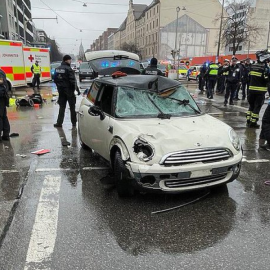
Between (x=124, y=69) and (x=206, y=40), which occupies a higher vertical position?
(x=206, y=40)

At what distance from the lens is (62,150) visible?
659cm

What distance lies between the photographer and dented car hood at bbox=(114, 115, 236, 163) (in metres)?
3.83

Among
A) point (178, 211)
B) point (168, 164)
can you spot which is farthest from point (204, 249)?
point (168, 164)

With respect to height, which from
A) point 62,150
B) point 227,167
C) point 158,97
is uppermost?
point 158,97

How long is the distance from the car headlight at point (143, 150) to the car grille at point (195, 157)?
0.19 m

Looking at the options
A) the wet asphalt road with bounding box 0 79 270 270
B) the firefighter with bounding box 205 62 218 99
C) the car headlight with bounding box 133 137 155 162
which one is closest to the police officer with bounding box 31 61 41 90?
the firefighter with bounding box 205 62 218 99

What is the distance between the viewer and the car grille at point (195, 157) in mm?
3717

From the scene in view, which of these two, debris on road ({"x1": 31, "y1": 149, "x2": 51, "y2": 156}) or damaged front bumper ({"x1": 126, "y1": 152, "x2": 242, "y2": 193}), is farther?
debris on road ({"x1": 31, "y1": 149, "x2": 51, "y2": 156})

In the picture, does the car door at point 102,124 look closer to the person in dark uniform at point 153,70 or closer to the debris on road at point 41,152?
the debris on road at point 41,152

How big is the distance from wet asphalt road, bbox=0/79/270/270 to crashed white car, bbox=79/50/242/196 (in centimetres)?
34

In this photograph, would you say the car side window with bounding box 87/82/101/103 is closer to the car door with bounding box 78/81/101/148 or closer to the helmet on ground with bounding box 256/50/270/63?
the car door with bounding box 78/81/101/148

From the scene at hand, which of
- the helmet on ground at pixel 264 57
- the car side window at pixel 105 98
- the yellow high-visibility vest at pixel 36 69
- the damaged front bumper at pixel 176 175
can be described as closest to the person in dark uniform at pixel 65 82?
the car side window at pixel 105 98

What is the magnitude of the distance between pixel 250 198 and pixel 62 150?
3.93 metres

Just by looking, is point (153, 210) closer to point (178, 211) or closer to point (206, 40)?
point (178, 211)
